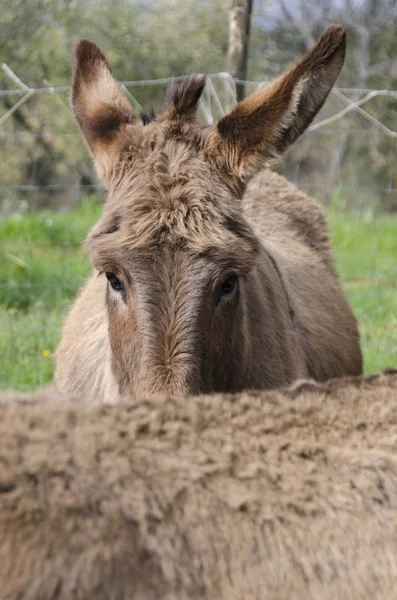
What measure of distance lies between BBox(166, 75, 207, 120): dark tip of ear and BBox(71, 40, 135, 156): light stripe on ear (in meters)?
0.24

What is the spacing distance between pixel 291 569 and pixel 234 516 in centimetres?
17

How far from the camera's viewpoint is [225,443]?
185 cm

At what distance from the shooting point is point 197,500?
5.74 ft

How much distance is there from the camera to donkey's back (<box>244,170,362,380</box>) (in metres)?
4.61

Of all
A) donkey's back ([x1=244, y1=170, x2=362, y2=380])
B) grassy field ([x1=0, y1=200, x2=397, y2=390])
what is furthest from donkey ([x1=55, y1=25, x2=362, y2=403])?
grassy field ([x1=0, y1=200, x2=397, y2=390])

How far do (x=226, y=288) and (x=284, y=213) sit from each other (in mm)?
2392

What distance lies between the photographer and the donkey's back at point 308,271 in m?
4.61

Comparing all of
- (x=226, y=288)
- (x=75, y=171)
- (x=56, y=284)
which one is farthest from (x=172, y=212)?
(x=75, y=171)

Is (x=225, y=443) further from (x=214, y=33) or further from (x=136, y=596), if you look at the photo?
(x=214, y=33)

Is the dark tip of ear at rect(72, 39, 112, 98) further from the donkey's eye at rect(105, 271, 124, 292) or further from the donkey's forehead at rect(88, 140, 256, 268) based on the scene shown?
the donkey's eye at rect(105, 271, 124, 292)

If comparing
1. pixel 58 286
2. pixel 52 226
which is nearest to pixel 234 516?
pixel 58 286

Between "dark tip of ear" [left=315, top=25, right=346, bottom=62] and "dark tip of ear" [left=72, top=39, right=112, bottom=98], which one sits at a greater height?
"dark tip of ear" [left=315, top=25, right=346, bottom=62]

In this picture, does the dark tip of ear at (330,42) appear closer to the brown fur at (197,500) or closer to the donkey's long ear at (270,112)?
the donkey's long ear at (270,112)

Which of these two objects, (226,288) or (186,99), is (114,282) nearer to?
(226,288)
